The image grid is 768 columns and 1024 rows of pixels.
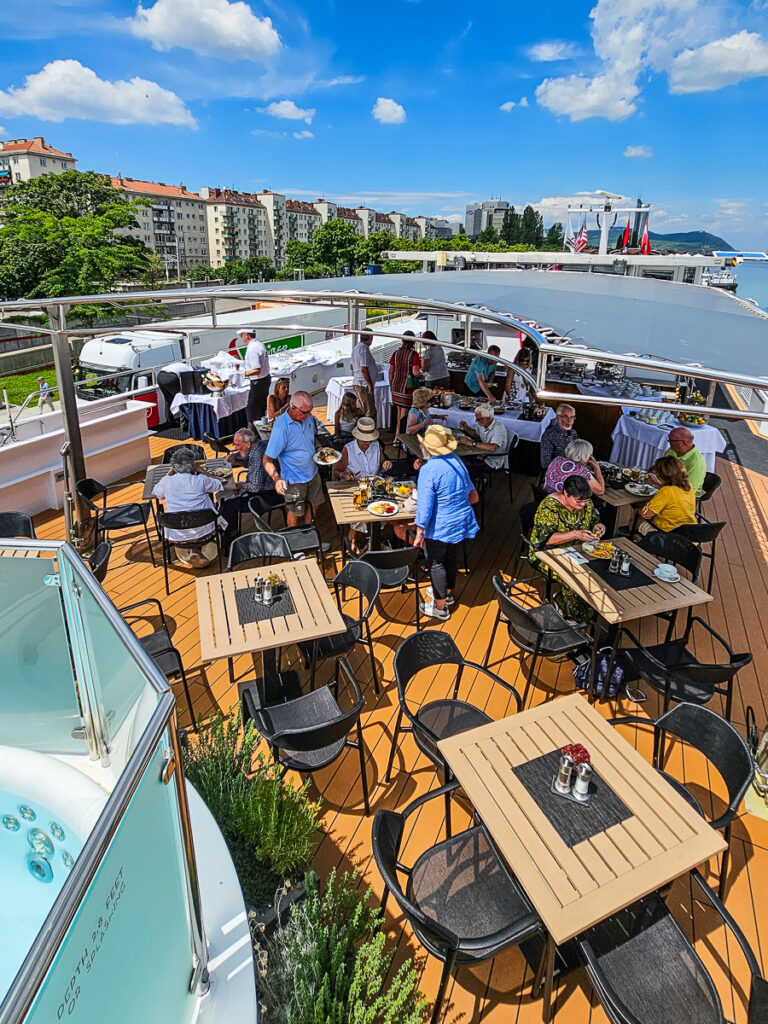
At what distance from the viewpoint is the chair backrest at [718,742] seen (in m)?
2.57

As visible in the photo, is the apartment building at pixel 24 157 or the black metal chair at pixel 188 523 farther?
the apartment building at pixel 24 157

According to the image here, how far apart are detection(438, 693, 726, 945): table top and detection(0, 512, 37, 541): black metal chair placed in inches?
155

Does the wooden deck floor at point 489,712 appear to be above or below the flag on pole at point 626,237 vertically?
below

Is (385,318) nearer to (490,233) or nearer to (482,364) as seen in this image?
(482,364)

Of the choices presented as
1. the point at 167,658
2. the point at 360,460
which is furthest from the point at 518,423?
the point at 167,658

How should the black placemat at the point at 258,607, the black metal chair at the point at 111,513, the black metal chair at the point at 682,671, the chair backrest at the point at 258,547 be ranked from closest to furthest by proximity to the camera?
1. the black metal chair at the point at 682,671
2. the black placemat at the point at 258,607
3. the chair backrest at the point at 258,547
4. the black metal chair at the point at 111,513

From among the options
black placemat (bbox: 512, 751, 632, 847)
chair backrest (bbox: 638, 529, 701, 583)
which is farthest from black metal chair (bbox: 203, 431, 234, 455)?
black placemat (bbox: 512, 751, 632, 847)

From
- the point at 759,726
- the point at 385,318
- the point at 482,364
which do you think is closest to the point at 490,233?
the point at 385,318

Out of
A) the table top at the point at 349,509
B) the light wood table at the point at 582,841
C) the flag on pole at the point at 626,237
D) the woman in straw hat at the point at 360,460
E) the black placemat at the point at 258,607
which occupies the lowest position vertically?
the light wood table at the point at 582,841

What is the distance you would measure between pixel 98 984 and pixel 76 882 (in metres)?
0.37

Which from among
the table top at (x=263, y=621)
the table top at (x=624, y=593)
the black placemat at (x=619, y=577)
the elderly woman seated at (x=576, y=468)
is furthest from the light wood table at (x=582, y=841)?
the elderly woman seated at (x=576, y=468)

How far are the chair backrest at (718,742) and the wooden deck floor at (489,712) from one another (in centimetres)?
63

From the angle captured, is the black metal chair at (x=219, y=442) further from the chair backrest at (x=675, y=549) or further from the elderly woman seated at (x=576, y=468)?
the chair backrest at (x=675, y=549)

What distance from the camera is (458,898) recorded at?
232cm
